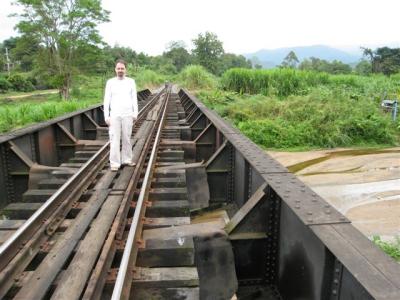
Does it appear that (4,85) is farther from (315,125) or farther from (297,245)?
(297,245)

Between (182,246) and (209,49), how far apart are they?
279ft

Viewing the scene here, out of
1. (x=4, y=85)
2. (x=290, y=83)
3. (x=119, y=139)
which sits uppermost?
(x=290, y=83)

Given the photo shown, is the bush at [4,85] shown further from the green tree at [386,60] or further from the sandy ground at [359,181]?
the green tree at [386,60]

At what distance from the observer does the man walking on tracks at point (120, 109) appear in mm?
5883

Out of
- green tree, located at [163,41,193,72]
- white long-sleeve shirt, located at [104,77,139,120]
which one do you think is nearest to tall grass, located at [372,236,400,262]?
white long-sleeve shirt, located at [104,77,139,120]

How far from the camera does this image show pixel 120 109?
19.7 feet

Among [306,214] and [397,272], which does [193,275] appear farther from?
[397,272]

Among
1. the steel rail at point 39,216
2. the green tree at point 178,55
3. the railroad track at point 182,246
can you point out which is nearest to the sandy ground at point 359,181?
the railroad track at point 182,246

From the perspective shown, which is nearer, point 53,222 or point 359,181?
point 53,222

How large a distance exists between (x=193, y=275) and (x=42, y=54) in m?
40.8

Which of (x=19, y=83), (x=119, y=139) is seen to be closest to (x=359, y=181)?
(x=119, y=139)

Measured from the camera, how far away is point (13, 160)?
5758 millimetres

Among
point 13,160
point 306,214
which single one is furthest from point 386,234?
point 13,160

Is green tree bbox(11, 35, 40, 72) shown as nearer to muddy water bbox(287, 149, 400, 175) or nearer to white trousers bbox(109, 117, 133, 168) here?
muddy water bbox(287, 149, 400, 175)
